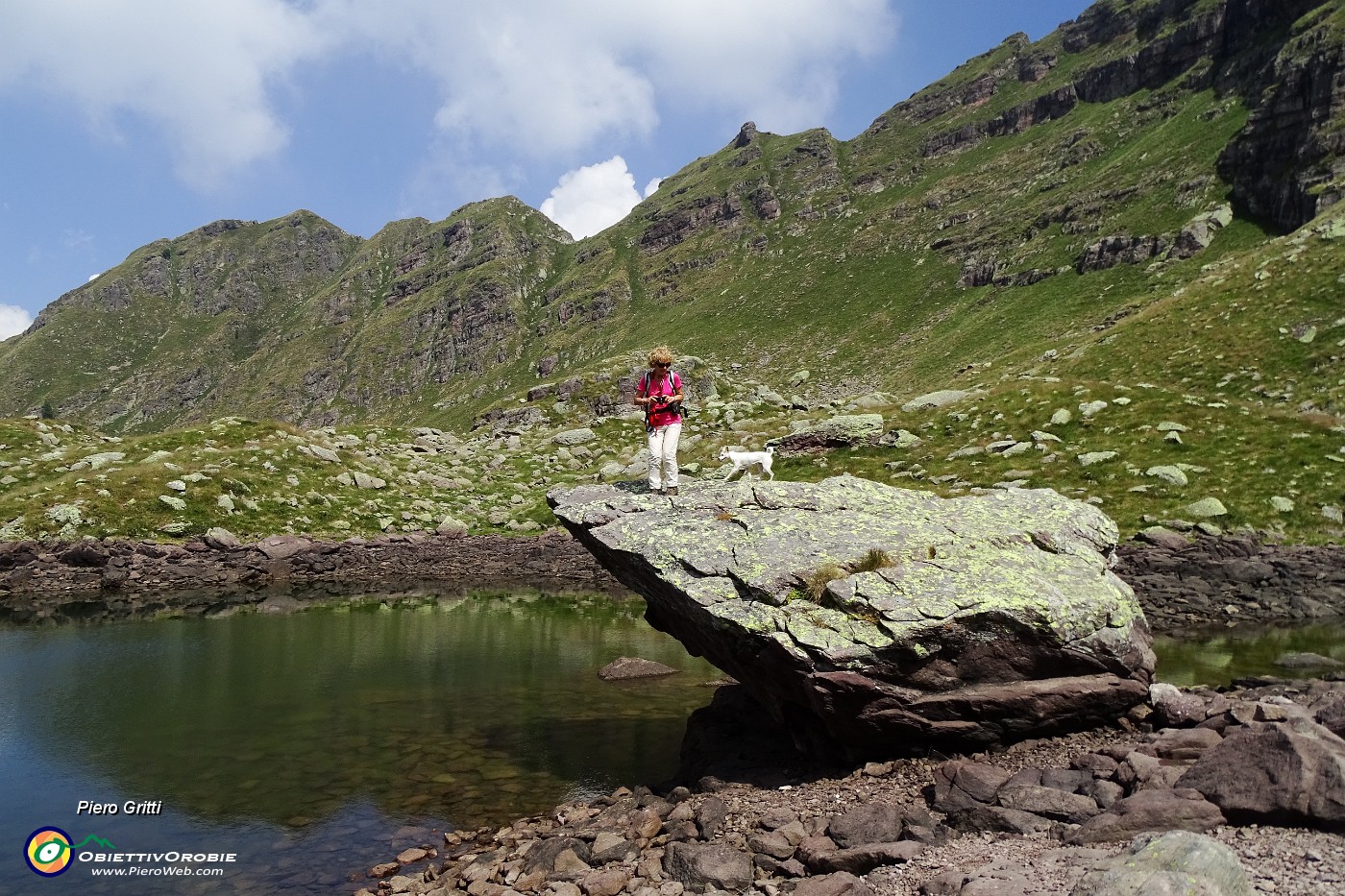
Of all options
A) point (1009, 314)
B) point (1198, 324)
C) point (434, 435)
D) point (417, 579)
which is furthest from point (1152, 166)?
point (417, 579)

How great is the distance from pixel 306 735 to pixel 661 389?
15256 mm

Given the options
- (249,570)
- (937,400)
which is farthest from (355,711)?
(937,400)

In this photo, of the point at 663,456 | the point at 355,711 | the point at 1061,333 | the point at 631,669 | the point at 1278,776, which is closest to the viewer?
the point at 1278,776

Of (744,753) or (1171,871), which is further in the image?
(744,753)

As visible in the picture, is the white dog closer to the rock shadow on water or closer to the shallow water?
the rock shadow on water

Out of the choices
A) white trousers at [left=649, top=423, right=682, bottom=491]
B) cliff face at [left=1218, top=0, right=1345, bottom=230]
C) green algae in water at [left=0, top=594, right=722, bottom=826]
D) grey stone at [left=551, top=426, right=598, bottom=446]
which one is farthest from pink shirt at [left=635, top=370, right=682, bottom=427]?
cliff face at [left=1218, top=0, right=1345, bottom=230]

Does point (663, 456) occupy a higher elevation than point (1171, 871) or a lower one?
higher

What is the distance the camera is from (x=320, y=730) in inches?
827

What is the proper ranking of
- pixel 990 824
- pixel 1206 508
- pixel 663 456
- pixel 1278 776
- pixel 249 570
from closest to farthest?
pixel 1278 776, pixel 990 824, pixel 663 456, pixel 1206 508, pixel 249 570

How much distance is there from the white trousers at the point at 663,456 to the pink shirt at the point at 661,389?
0.22 meters

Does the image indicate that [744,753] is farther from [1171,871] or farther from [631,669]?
[631,669]

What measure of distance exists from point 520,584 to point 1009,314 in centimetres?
9969

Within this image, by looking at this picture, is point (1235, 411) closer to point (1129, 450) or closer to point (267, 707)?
point (1129, 450)

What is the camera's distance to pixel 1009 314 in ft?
371
